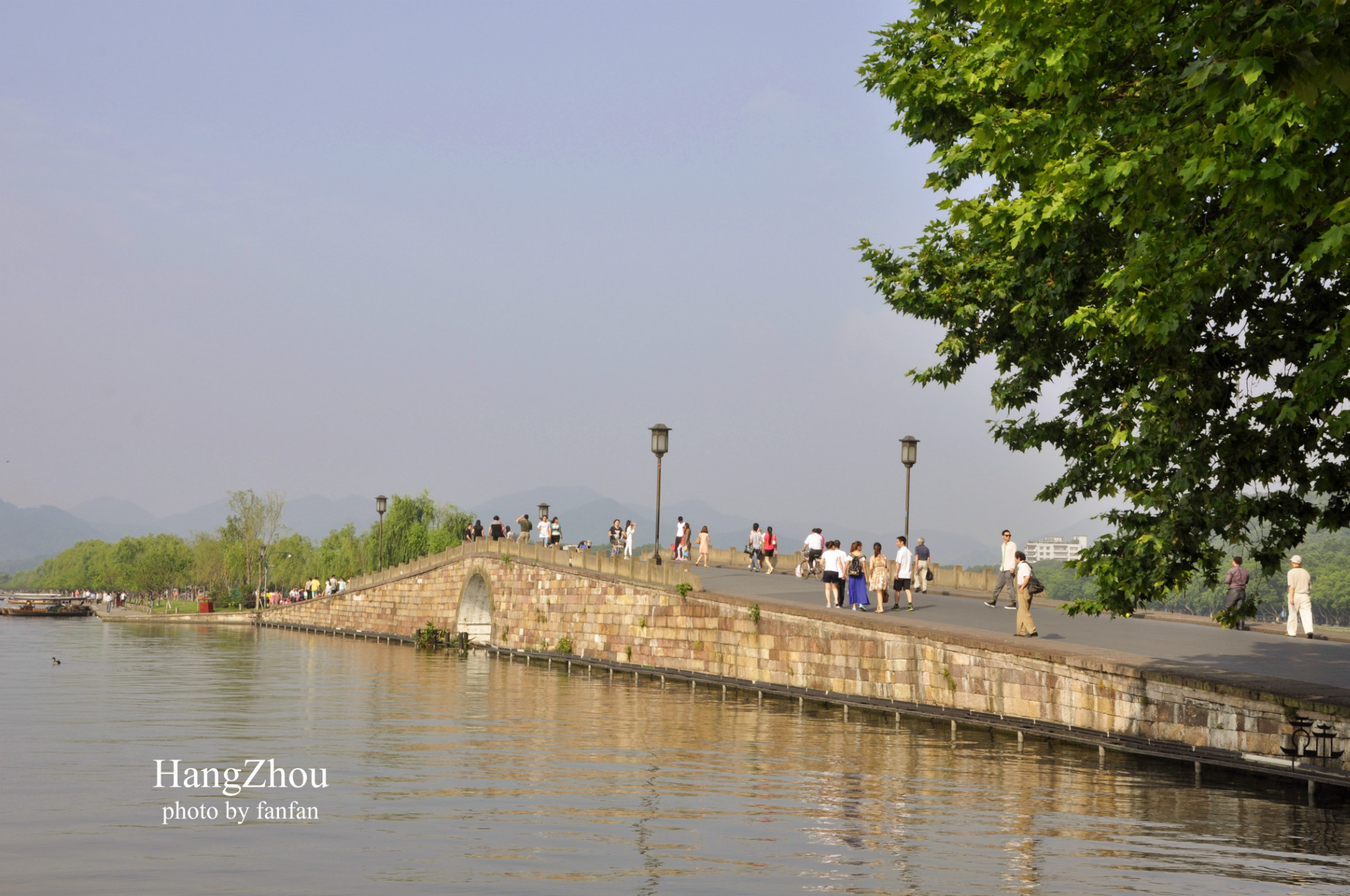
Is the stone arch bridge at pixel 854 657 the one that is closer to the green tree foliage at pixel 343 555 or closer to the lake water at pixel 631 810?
the lake water at pixel 631 810

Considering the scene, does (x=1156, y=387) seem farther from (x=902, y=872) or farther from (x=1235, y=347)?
(x=902, y=872)

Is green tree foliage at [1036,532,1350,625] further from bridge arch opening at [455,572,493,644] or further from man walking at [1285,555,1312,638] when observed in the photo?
man walking at [1285,555,1312,638]

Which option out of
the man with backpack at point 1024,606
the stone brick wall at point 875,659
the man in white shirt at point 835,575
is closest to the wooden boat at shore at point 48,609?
the stone brick wall at point 875,659

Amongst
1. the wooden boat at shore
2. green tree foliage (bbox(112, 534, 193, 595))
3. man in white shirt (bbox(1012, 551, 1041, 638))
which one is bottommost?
the wooden boat at shore

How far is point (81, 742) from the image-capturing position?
55.2ft

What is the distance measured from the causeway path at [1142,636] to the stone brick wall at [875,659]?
0.69 meters

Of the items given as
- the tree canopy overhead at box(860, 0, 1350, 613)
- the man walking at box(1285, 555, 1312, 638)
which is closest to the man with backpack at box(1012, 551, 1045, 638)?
the tree canopy overhead at box(860, 0, 1350, 613)

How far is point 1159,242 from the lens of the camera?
9.38 metres

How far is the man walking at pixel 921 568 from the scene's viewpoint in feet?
95.5

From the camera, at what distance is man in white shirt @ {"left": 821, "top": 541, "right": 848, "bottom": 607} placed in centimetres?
2475

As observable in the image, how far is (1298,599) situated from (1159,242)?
50.3 feet

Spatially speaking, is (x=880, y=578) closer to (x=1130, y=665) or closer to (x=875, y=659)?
(x=875, y=659)

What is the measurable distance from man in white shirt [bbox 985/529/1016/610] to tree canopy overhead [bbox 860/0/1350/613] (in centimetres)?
655

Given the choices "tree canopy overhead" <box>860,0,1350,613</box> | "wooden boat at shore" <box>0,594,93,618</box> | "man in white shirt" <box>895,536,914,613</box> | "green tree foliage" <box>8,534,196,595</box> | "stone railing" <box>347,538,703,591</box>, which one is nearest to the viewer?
"tree canopy overhead" <box>860,0,1350,613</box>
